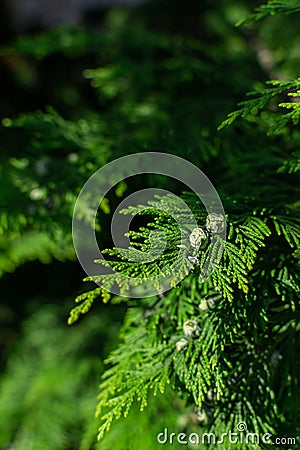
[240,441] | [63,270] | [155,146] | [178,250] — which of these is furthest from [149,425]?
[63,270]

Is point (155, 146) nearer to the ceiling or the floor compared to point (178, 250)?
nearer to the ceiling

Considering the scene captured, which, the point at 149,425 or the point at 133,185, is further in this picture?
the point at 133,185

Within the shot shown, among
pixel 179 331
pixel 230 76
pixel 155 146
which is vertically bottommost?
pixel 179 331

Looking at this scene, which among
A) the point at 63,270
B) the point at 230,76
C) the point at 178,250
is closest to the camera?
the point at 178,250

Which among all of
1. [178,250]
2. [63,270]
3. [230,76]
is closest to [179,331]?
[178,250]

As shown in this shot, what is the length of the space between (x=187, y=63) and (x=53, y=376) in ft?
3.82

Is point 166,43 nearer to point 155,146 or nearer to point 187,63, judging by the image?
point 187,63

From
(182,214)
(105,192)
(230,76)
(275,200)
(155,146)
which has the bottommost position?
(182,214)

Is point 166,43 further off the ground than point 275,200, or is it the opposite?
point 166,43

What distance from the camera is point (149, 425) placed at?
37.7 inches

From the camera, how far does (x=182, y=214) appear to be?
0.73 meters

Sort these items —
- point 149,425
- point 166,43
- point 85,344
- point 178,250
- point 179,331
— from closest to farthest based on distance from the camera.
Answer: point 178,250 → point 179,331 → point 149,425 → point 166,43 → point 85,344

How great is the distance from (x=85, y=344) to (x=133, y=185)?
2.82 ft

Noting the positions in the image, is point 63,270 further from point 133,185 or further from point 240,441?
point 240,441
